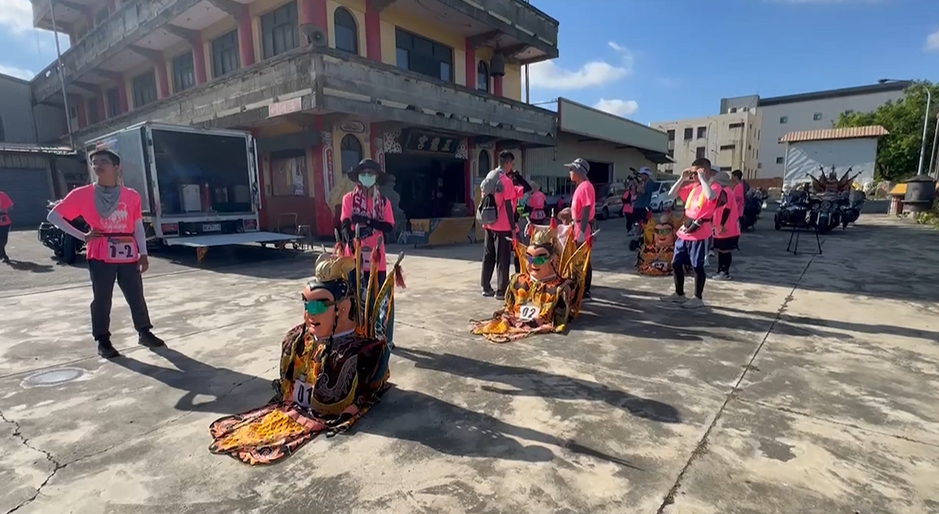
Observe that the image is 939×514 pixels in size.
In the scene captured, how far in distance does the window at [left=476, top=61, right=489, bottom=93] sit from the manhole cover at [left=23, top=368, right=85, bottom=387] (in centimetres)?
1755

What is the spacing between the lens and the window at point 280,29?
13227 millimetres

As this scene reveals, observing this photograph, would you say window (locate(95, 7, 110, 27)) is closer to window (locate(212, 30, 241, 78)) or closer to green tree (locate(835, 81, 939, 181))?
window (locate(212, 30, 241, 78))

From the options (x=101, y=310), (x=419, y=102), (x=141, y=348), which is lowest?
(x=141, y=348)

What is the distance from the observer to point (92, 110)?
25.2 metres

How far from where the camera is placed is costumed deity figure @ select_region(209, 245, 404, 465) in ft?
9.25

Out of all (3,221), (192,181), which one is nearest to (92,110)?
(3,221)

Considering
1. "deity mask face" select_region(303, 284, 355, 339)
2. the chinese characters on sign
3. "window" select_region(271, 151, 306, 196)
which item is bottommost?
"deity mask face" select_region(303, 284, 355, 339)

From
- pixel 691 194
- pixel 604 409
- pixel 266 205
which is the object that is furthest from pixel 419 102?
pixel 604 409

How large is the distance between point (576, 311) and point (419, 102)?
11054 millimetres

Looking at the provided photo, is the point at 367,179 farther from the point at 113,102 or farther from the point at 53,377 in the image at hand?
the point at 113,102

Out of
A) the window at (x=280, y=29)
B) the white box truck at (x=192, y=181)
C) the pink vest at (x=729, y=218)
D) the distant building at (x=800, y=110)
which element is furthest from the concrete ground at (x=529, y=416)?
the distant building at (x=800, y=110)

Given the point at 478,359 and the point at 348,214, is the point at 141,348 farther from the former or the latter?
the point at 478,359

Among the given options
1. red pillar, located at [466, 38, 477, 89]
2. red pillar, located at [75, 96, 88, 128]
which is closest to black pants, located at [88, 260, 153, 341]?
red pillar, located at [466, 38, 477, 89]

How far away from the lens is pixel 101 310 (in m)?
4.28
